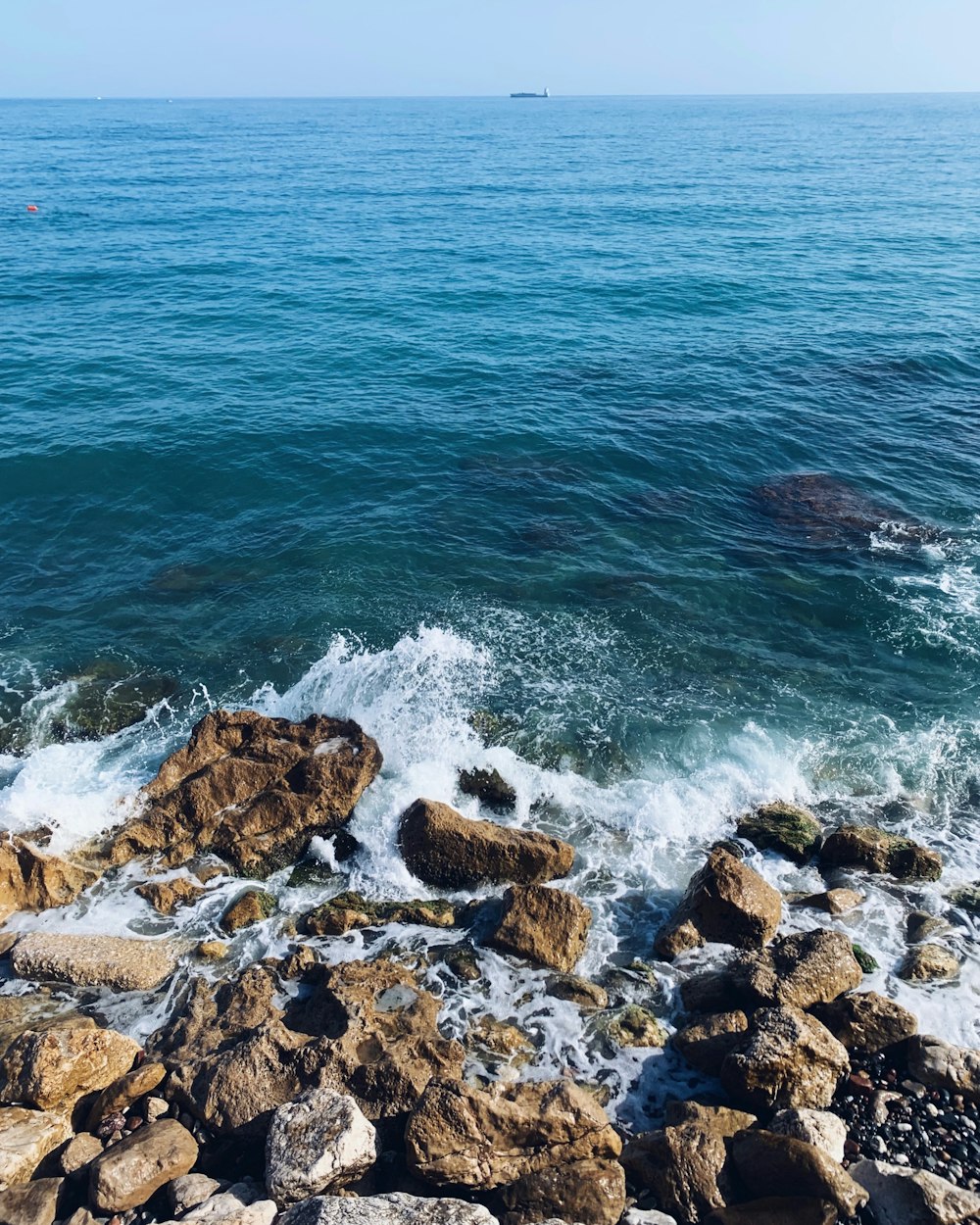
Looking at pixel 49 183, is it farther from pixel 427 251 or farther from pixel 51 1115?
pixel 51 1115

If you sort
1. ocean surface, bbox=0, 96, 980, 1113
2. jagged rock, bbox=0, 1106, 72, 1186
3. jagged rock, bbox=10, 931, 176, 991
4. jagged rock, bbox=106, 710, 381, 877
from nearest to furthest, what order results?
jagged rock, bbox=0, 1106, 72, 1186
jagged rock, bbox=10, 931, 176, 991
jagged rock, bbox=106, 710, 381, 877
ocean surface, bbox=0, 96, 980, 1113

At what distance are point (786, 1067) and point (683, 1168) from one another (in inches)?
90.1

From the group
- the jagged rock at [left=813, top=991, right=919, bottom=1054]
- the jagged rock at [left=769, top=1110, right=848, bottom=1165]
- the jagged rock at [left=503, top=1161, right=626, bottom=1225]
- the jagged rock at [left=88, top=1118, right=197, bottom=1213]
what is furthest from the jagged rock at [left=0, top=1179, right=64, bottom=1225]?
the jagged rock at [left=813, top=991, right=919, bottom=1054]

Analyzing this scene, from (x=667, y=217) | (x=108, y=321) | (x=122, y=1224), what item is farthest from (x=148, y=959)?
(x=667, y=217)

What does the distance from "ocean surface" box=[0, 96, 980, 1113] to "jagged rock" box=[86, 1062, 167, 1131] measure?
11.2ft

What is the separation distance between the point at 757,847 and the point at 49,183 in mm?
95843

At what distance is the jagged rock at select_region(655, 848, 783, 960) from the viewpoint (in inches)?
607

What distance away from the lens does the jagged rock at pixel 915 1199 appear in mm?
10352

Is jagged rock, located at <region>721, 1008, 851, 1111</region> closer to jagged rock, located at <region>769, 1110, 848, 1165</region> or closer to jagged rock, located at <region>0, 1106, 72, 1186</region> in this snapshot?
jagged rock, located at <region>769, 1110, 848, 1165</region>

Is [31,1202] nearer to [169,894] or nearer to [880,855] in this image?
[169,894]

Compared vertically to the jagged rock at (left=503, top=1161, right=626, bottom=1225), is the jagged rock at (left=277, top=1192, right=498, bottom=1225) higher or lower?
higher

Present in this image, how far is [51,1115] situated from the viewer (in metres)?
12.1

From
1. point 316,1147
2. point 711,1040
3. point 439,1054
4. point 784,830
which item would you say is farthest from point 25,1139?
point 784,830

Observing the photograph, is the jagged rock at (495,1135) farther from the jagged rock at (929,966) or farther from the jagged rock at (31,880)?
the jagged rock at (31,880)
